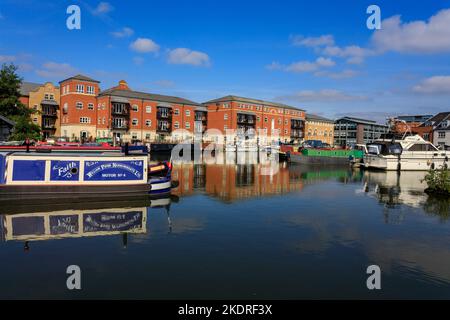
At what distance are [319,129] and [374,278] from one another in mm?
104746

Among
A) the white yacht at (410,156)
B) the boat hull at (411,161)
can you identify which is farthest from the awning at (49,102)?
the boat hull at (411,161)

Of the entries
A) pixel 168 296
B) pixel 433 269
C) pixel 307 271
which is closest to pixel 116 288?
pixel 168 296

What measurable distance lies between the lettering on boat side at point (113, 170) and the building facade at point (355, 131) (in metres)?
93.3

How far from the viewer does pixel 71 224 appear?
1445cm

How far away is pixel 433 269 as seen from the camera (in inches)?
400

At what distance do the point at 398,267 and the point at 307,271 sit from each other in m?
2.84

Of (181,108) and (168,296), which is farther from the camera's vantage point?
(181,108)

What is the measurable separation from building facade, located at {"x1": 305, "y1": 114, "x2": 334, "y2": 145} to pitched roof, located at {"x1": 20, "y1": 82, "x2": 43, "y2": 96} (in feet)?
242

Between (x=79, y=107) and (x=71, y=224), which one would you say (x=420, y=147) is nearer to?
(x=71, y=224)

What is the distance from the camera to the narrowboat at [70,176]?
58.5 ft

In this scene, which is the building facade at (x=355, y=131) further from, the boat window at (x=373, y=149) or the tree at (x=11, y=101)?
the tree at (x=11, y=101)
